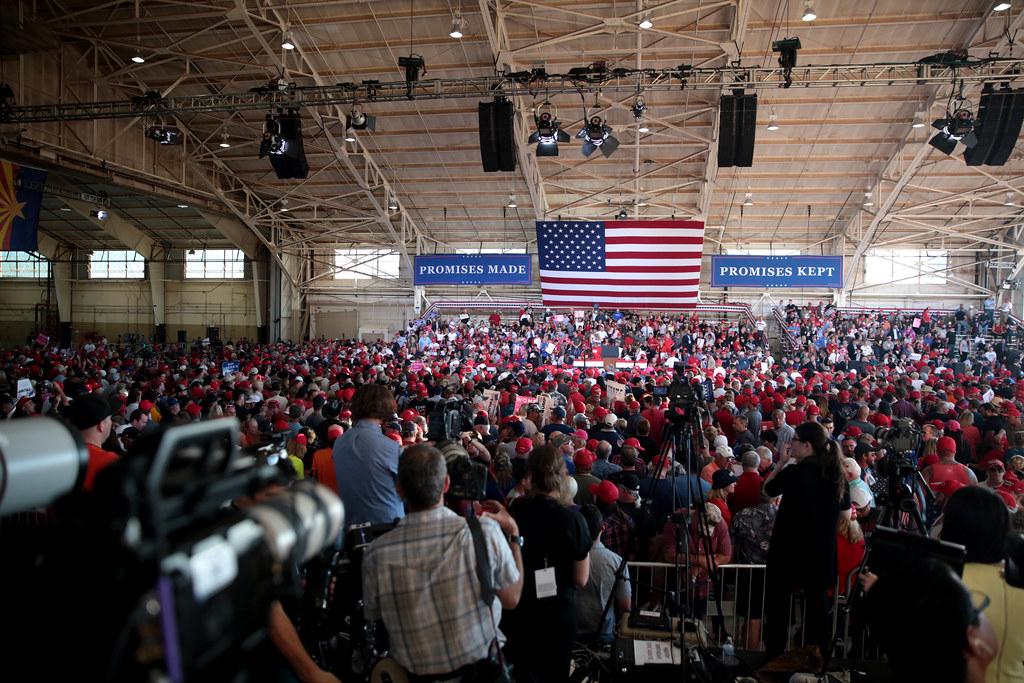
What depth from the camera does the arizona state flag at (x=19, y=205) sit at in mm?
13664

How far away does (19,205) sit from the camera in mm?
14070

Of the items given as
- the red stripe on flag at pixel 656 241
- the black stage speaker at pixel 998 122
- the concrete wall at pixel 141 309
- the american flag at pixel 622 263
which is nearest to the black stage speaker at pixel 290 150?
the american flag at pixel 622 263

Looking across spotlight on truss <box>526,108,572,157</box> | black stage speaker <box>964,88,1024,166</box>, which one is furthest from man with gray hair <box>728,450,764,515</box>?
black stage speaker <box>964,88,1024,166</box>

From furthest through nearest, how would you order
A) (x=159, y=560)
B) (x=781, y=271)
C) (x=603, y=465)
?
(x=781, y=271), (x=603, y=465), (x=159, y=560)

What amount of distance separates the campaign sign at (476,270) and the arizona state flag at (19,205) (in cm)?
1017

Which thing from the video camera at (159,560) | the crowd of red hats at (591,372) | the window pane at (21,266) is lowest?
the crowd of red hats at (591,372)

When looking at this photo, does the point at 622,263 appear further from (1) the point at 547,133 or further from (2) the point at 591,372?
(2) the point at 591,372

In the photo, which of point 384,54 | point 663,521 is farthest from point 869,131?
point 663,521

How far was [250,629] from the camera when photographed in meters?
1.16

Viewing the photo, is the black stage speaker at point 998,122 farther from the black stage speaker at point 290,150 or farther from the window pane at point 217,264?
the window pane at point 217,264

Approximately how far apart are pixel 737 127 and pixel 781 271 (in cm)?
729

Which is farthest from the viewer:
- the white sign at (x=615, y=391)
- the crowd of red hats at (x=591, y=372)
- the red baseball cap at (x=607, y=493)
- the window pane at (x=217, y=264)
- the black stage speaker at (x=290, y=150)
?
the window pane at (x=217, y=264)

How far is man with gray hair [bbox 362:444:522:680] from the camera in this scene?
2045 millimetres

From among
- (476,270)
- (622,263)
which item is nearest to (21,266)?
(476,270)
